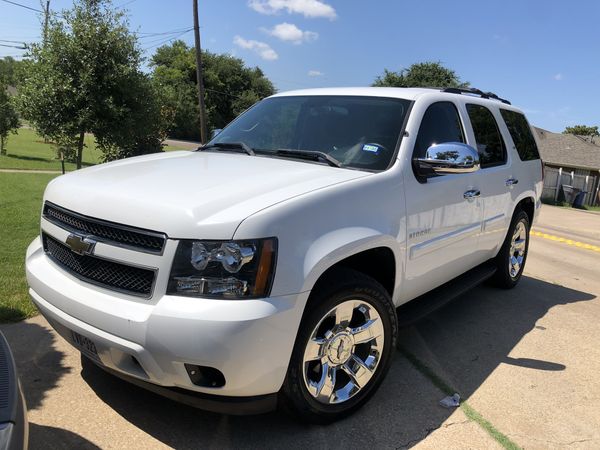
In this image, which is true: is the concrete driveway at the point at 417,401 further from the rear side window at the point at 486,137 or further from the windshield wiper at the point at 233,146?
the windshield wiper at the point at 233,146

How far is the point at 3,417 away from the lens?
1687 millimetres

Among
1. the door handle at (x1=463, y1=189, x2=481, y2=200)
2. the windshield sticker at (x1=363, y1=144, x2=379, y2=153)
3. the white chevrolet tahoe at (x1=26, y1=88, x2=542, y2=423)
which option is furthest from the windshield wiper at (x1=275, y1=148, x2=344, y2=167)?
the door handle at (x1=463, y1=189, x2=481, y2=200)

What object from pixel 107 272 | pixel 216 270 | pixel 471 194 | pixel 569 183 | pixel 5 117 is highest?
pixel 5 117

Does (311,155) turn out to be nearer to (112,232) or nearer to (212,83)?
(112,232)

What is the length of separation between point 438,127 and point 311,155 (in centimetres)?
113

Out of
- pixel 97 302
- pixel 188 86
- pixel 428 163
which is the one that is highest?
pixel 188 86

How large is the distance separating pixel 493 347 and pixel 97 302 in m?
3.20

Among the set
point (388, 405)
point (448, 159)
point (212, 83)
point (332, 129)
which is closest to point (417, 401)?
point (388, 405)

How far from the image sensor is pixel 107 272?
2.59 meters

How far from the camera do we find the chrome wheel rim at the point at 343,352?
9.16 ft

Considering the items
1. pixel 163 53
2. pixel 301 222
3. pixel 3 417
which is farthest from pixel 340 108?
pixel 163 53

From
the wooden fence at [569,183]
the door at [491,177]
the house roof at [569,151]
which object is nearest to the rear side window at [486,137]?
the door at [491,177]

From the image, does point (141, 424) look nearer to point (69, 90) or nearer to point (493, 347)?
point (493, 347)

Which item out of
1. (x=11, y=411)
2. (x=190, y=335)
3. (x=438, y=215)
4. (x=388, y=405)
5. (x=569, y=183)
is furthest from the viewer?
(x=569, y=183)
